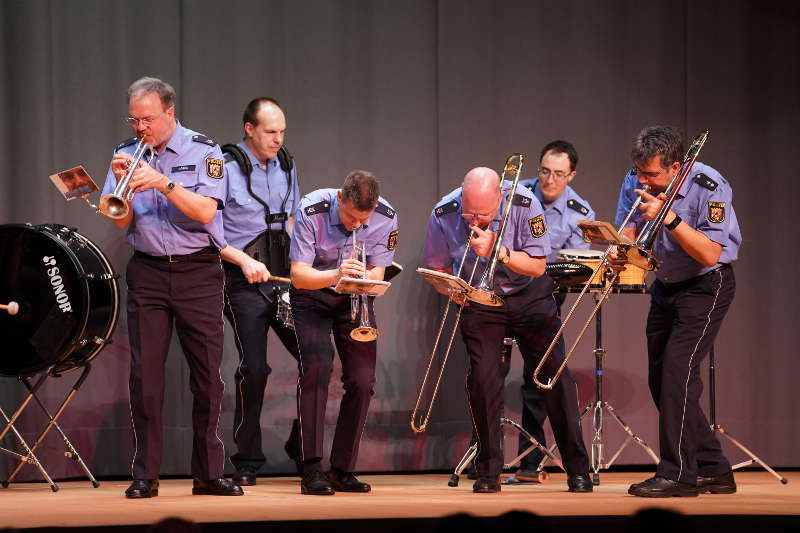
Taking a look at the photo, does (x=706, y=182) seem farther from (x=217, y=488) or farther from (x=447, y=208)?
(x=217, y=488)

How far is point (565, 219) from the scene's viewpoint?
635cm

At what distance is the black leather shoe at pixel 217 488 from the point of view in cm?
492

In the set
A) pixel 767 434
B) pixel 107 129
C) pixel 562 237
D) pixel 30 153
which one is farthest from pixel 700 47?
pixel 30 153

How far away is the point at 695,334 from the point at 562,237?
1.44m

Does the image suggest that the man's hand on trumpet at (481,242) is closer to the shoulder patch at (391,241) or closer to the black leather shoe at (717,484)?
the shoulder patch at (391,241)

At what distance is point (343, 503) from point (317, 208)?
57.2 inches

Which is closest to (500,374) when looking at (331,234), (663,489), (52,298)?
(663,489)

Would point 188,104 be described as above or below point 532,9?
below

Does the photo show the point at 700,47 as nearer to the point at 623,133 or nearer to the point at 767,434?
the point at 623,133

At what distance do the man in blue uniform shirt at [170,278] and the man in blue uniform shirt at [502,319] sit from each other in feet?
3.83

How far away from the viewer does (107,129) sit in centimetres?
624

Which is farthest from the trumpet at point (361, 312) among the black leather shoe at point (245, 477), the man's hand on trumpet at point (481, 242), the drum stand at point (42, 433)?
the drum stand at point (42, 433)

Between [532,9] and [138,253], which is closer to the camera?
[138,253]

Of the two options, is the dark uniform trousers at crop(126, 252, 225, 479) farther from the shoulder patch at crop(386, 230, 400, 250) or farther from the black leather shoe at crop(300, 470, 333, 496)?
the shoulder patch at crop(386, 230, 400, 250)
